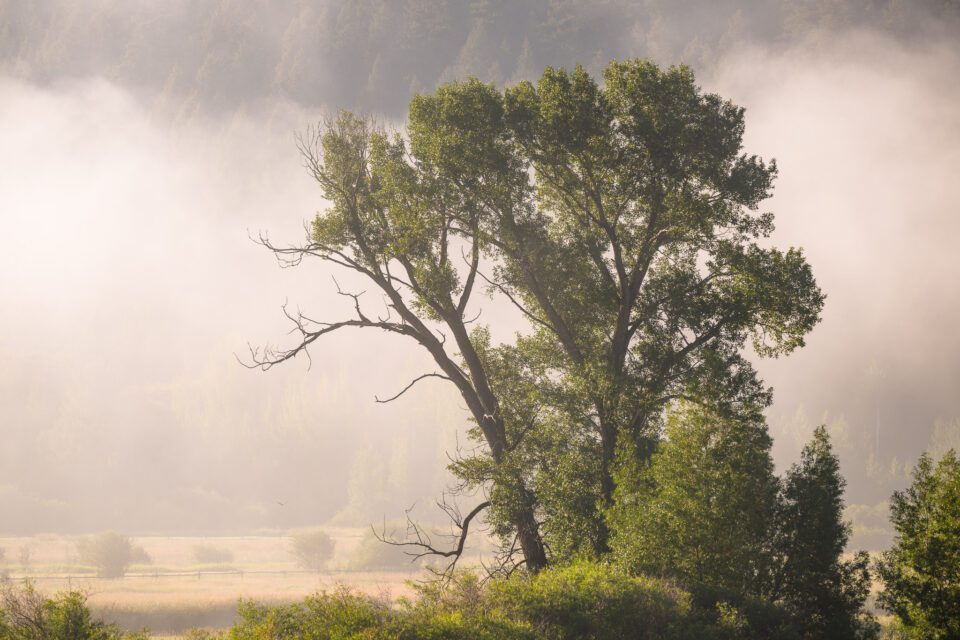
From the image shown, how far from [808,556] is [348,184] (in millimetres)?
17906

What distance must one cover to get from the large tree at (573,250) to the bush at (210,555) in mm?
153228

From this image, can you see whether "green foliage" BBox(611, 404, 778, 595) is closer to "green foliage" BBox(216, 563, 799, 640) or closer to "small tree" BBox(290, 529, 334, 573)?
"green foliage" BBox(216, 563, 799, 640)

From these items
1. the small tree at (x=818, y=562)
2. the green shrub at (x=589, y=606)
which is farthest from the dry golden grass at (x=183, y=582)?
the small tree at (x=818, y=562)

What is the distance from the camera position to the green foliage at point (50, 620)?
34.6 ft

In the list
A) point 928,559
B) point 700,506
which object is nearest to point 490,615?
point 700,506

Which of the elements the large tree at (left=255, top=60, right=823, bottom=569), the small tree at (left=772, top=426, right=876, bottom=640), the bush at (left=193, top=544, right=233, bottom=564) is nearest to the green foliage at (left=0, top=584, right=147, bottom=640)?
the large tree at (left=255, top=60, right=823, bottom=569)

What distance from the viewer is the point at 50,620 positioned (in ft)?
35.2

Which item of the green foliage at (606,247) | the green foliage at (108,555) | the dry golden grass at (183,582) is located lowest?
the dry golden grass at (183,582)

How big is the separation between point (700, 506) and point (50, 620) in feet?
45.4

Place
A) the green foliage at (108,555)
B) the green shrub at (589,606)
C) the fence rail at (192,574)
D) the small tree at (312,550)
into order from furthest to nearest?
the small tree at (312,550), the green foliage at (108,555), the fence rail at (192,574), the green shrub at (589,606)

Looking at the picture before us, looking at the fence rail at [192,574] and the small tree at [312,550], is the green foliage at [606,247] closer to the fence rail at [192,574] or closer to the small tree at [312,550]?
the fence rail at [192,574]

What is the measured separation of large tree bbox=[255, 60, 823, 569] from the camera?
1953 cm

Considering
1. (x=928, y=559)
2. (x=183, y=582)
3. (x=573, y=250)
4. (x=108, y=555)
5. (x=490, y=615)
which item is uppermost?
(x=573, y=250)

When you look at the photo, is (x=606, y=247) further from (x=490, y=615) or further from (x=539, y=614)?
(x=490, y=615)
